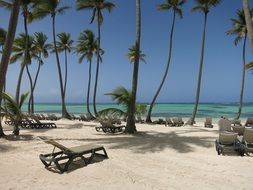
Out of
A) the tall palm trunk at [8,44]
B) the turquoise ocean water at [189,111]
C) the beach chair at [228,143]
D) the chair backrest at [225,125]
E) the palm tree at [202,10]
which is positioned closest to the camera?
the beach chair at [228,143]

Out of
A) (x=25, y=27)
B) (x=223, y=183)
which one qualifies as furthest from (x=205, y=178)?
(x=25, y=27)

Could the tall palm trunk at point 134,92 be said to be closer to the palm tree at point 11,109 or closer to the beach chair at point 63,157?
the palm tree at point 11,109

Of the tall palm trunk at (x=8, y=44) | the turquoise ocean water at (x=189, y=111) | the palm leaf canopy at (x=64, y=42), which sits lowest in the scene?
the turquoise ocean water at (x=189, y=111)

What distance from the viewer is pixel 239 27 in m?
31.0

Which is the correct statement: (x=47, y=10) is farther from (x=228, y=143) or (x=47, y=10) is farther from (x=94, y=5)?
(x=228, y=143)

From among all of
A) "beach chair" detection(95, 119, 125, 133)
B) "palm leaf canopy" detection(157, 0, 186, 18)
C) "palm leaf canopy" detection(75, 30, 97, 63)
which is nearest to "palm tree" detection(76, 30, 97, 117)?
"palm leaf canopy" detection(75, 30, 97, 63)

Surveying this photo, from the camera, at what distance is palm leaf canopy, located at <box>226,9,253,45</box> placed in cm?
3059

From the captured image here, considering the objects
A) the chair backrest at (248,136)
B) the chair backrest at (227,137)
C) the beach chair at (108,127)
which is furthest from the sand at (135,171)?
the beach chair at (108,127)

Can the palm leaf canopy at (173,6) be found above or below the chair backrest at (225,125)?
above

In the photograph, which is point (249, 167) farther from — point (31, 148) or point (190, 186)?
point (31, 148)

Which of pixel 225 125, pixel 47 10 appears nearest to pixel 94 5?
pixel 47 10

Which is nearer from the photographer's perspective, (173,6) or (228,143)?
(228,143)

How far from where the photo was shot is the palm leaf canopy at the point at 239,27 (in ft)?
100

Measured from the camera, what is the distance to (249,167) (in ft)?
25.7
